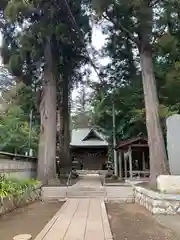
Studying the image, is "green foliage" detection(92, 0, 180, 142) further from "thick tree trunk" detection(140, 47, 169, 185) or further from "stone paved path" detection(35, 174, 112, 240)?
"stone paved path" detection(35, 174, 112, 240)

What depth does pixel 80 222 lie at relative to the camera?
6.45 meters

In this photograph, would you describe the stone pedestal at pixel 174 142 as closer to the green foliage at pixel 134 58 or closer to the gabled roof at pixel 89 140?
the green foliage at pixel 134 58

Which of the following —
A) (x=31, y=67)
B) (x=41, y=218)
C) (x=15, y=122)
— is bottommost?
(x=41, y=218)

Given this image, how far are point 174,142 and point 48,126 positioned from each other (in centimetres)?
883

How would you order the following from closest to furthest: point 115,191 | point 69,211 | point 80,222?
point 80,222 < point 69,211 < point 115,191

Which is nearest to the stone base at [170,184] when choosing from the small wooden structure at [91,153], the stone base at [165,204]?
the stone base at [165,204]

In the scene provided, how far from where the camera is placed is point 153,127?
41.1ft

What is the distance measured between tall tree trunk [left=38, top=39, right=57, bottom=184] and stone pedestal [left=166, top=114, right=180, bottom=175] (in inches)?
322

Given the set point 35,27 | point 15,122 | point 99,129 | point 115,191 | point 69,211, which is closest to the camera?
point 69,211

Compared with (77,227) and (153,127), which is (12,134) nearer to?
(153,127)

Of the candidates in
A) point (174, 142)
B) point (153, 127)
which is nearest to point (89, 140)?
point (153, 127)

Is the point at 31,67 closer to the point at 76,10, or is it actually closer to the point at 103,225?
the point at 76,10

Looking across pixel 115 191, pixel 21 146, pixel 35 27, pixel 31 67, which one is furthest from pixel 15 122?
pixel 115 191

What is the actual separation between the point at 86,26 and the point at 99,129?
16817 mm
